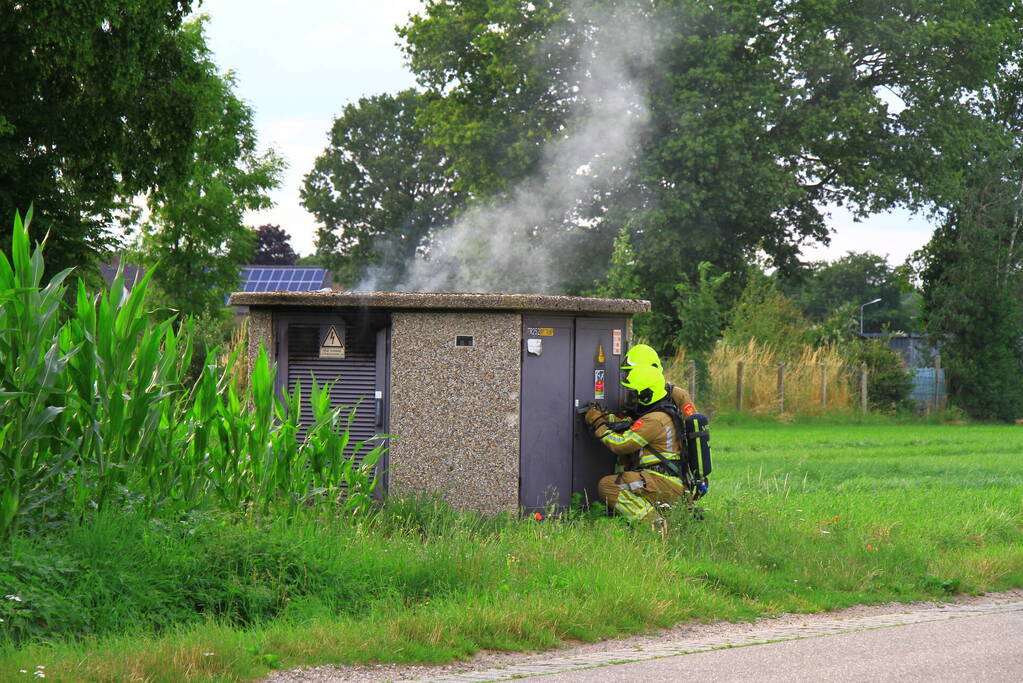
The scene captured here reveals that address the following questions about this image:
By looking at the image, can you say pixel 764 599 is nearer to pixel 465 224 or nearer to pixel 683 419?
pixel 683 419

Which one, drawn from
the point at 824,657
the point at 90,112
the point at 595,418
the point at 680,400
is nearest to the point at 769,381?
the point at 90,112

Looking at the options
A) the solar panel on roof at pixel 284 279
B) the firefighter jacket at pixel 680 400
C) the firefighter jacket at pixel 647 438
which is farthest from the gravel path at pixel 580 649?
the solar panel on roof at pixel 284 279

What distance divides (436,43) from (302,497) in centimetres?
3454

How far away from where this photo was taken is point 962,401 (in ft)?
113

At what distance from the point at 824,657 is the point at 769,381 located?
2351 cm

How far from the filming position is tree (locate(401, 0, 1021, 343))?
36.1 metres

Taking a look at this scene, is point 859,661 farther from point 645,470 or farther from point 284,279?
point 284,279

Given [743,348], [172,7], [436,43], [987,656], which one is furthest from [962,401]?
[987,656]

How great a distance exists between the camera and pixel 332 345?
32.8 feet

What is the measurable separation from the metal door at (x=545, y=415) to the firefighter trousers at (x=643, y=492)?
460 millimetres

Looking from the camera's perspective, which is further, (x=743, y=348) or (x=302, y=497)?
(x=743, y=348)

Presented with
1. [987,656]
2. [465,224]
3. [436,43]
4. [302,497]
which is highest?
[436,43]

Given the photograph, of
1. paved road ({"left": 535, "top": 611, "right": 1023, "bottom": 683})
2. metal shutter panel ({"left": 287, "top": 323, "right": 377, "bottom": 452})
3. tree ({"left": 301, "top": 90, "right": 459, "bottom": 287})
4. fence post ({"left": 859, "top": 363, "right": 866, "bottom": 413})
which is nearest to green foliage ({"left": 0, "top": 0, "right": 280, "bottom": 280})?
metal shutter panel ({"left": 287, "top": 323, "right": 377, "bottom": 452})

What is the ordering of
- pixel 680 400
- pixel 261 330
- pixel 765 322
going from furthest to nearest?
pixel 765 322 < pixel 261 330 < pixel 680 400
